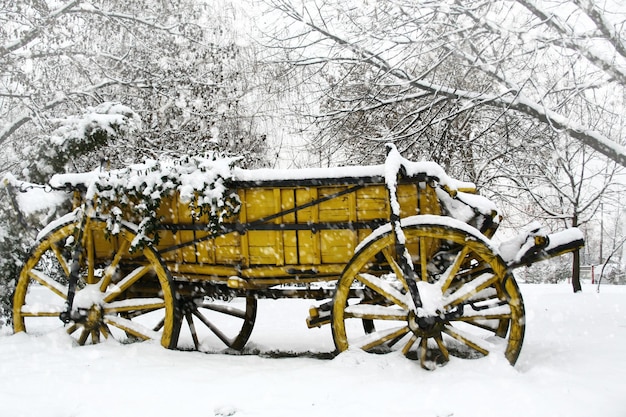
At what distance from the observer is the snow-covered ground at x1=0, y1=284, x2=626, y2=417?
9.89ft

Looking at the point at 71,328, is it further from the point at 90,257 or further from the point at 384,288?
the point at 384,288

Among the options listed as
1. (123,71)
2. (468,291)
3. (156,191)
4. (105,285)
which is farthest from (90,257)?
(123,71)

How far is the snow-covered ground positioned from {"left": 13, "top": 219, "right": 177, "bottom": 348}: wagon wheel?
17 centimetres

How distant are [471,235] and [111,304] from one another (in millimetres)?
2878

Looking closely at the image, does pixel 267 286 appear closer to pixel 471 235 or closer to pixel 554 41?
pixel 471 235

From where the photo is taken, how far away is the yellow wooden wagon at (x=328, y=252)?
143 inches

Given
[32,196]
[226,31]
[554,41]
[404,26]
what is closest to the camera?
[32,196]

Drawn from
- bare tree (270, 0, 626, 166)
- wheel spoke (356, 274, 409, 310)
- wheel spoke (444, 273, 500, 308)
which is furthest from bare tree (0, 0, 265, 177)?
wheel spoke (444, 273, 500, 308)

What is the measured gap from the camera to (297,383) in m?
3.43

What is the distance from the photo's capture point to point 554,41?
16.4 feet

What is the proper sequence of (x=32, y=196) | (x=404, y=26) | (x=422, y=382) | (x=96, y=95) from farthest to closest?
(x=96, y=95) → (x=404, y=26) → (x=32, y=196) → (x=422, y=382)

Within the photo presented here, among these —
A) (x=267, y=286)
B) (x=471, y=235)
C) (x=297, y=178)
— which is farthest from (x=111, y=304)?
(x=471, y=235)

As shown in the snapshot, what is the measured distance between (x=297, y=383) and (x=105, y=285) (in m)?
1.88

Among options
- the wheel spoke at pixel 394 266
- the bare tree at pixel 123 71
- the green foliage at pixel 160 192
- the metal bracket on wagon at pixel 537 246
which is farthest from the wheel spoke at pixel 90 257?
the bare tree at pixel 123 71
